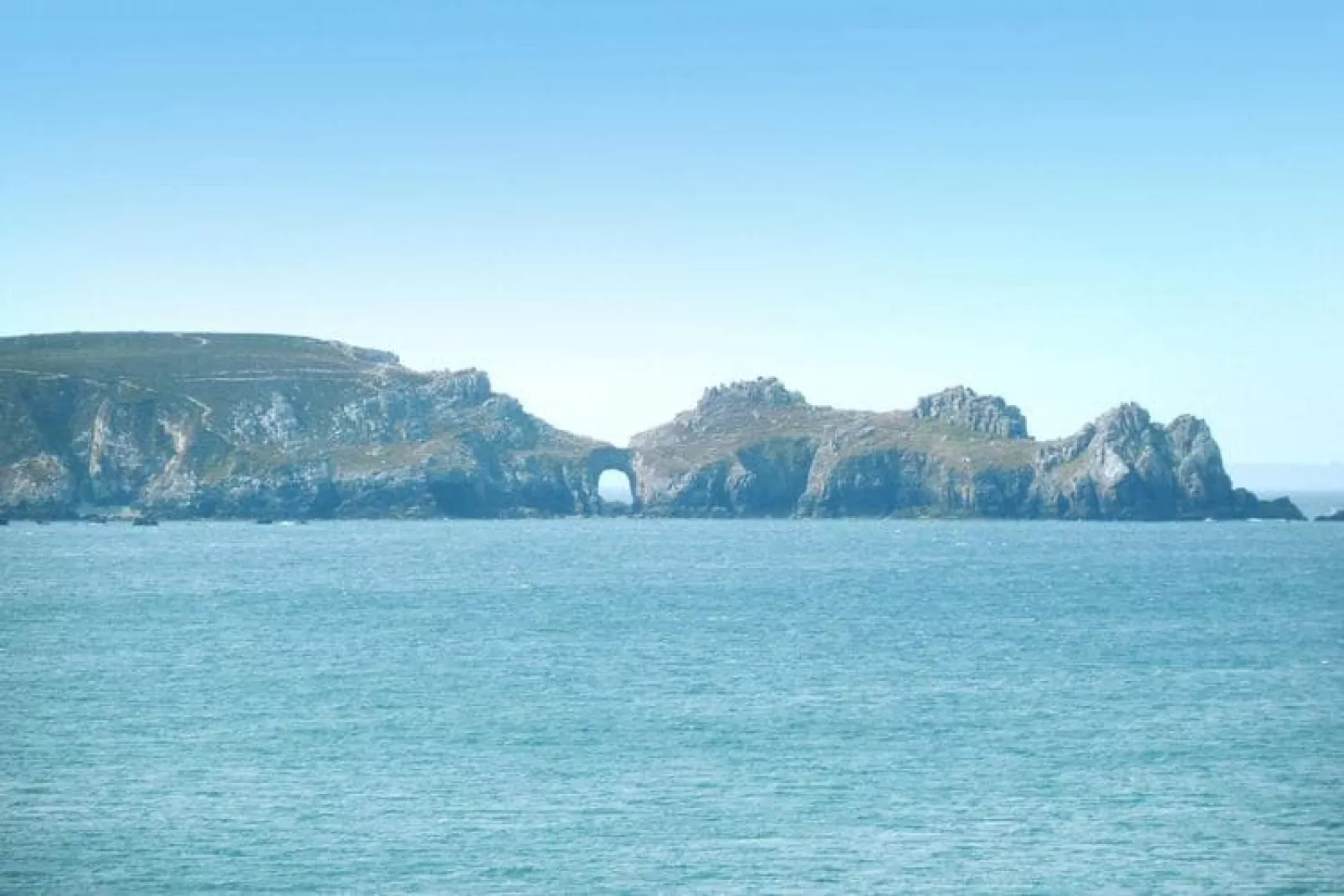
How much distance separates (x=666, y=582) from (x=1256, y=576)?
5007 cm

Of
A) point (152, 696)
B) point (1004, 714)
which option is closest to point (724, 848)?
point (1004, 714)

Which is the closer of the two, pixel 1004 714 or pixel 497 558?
pixel 1004 714

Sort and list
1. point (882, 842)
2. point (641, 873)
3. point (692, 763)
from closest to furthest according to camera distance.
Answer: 1. point (641, 873)
2. point (882, 842)
3. point (692, 763)

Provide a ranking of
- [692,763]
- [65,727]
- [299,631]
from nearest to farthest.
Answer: [692,763] < [65,727] < [299,631]

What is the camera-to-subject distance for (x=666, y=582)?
134 m

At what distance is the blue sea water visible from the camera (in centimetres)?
4378

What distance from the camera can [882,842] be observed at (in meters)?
45.7

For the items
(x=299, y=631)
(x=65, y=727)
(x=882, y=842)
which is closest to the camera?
(x=882, y=842)

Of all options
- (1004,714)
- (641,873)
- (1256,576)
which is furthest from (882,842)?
(1256,576)

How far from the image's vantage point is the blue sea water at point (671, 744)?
4378cm

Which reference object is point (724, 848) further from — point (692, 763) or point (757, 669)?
point (757, 669)

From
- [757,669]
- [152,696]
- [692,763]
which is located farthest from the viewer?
[757,669]

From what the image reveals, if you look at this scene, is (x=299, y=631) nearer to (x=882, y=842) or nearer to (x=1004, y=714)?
(x=1004, y=714)

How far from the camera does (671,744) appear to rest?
192 feet
